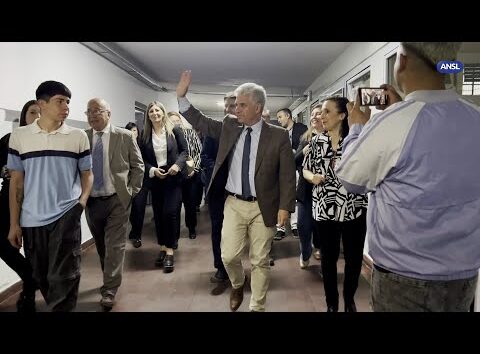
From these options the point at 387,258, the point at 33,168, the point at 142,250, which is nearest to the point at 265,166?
the point at 387,258

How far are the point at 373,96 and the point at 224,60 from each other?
14.7ft

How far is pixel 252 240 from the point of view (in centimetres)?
217

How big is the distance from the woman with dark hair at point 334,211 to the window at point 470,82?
1004 millimetres

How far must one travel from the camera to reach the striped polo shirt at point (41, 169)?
1766mm

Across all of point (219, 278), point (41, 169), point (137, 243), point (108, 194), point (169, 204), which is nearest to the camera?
point (41, 169)

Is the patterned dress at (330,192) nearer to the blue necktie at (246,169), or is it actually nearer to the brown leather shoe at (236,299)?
the blue necktie at (246,169)

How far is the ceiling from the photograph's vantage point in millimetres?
4578

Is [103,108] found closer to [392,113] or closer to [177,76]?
[392,113]

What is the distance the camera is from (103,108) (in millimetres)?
2340

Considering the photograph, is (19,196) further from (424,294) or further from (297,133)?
(297,133)

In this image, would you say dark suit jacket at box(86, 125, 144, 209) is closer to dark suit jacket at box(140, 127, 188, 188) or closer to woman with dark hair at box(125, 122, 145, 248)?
dark suit jacket at box(140, 127, 188, 188)

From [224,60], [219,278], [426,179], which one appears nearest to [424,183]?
[426,179]

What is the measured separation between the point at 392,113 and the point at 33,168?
1.79m

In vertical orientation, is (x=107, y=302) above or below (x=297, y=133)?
below
